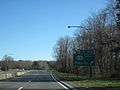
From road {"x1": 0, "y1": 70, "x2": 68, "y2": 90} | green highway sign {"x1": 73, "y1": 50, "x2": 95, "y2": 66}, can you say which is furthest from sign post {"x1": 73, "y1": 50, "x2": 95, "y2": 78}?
road {"x1": 0, "y1": 70, "x2": 68, "y2": 90}

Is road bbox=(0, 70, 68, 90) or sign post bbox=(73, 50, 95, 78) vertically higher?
sign post bbox=(73, 50, 95, 78)

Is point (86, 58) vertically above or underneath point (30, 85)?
above

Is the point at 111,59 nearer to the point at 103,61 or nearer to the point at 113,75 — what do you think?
the point at 103,61

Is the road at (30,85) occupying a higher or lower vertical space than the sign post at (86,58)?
lower

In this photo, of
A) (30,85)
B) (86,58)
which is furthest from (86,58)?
(30,85)

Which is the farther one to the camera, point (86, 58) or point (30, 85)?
point (86, 58)

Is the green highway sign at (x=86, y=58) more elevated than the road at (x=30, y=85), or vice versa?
the green highway sign at (x=86, y=58)

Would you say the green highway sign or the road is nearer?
the road

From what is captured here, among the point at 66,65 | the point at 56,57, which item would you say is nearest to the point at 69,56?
the point at 66,65

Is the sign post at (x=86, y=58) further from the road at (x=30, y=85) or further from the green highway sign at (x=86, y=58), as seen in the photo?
the road at (x=30, y=85)

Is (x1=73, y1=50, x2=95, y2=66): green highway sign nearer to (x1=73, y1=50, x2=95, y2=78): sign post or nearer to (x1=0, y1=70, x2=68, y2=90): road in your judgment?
(x1=73, y1=50, x2=95, y2=78): sign post

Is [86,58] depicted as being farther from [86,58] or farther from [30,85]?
[30,85]

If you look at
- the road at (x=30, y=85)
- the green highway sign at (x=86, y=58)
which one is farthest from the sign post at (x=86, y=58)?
the road at (x=30, y=85)

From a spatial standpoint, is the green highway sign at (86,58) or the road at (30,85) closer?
the road at (30,85)
